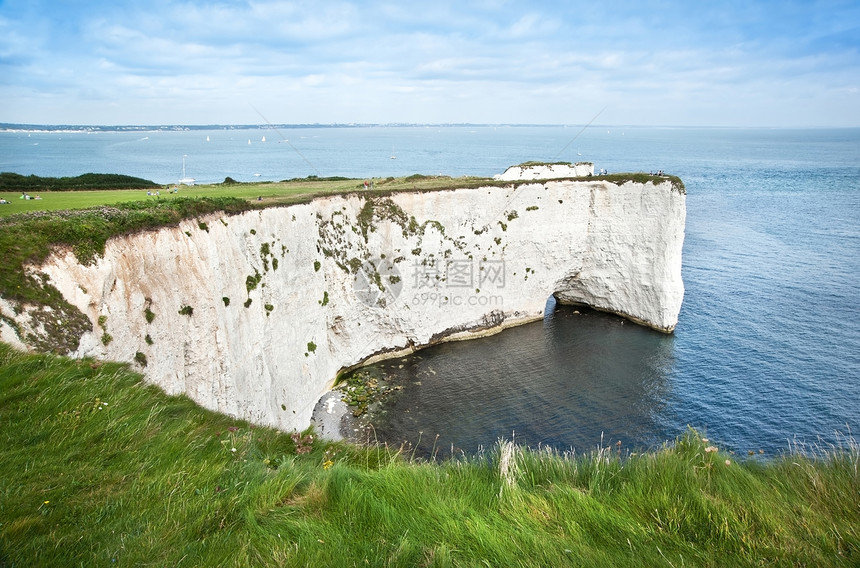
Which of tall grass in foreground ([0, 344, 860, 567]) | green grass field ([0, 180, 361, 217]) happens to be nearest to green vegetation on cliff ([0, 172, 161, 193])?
green grass field ([0, 180, 361, 217])

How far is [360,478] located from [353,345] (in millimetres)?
20028

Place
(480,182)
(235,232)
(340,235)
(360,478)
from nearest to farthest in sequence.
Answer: (360,478) → (235,232) → (340,235) → (480,182)

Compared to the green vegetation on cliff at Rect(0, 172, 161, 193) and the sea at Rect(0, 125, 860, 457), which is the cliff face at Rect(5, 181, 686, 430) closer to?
the sea at Rect(0, 125, 860, 457)

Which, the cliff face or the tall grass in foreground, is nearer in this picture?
the tall grass in foreground

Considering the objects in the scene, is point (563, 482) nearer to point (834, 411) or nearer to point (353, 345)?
point (353, 345)

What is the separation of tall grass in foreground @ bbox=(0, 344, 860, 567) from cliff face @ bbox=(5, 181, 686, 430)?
316 inches

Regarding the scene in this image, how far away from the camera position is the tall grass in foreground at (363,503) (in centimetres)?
432

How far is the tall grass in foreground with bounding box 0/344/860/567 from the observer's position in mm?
4324

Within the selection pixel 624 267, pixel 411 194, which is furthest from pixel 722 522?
pixel 624 267

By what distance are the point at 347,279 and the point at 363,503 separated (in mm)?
20155

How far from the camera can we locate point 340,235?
24.9 m

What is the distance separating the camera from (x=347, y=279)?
24906mm

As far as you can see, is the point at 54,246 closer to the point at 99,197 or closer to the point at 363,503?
the point at 99,197

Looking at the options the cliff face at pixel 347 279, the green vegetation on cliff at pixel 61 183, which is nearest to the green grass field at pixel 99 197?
the green vegetation on cliff at pixel 61 183
